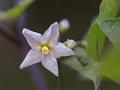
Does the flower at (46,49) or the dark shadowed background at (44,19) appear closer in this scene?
the flower at (46,49)

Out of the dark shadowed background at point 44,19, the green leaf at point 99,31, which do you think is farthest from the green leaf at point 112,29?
the dark shadowed background at point 44,19

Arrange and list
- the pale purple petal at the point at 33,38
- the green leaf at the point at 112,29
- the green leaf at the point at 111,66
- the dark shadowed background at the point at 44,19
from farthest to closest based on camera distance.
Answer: the dark shadowed background at the point at 44,19 → the pale purple petal at the point at 33,38 → the green leaf at the point at 112,29 → the green leaf at the point at 111,66

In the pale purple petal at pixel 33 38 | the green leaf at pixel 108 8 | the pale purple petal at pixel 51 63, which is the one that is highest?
the green leaf at pixel 108 8

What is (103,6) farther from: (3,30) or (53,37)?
(3,30)

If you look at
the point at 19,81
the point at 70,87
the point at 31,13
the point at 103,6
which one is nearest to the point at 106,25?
the point at 103,6

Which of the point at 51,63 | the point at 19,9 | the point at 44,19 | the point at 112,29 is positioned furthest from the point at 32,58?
the point at 44,19

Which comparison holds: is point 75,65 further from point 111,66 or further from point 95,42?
point 111,66

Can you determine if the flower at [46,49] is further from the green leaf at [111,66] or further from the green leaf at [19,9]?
the green leaf at [19,9]

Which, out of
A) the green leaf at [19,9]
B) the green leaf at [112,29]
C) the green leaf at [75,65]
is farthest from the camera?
the green leaf at [19,9]

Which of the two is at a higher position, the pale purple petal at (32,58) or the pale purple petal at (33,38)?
the pale purple petal at (33,38)
